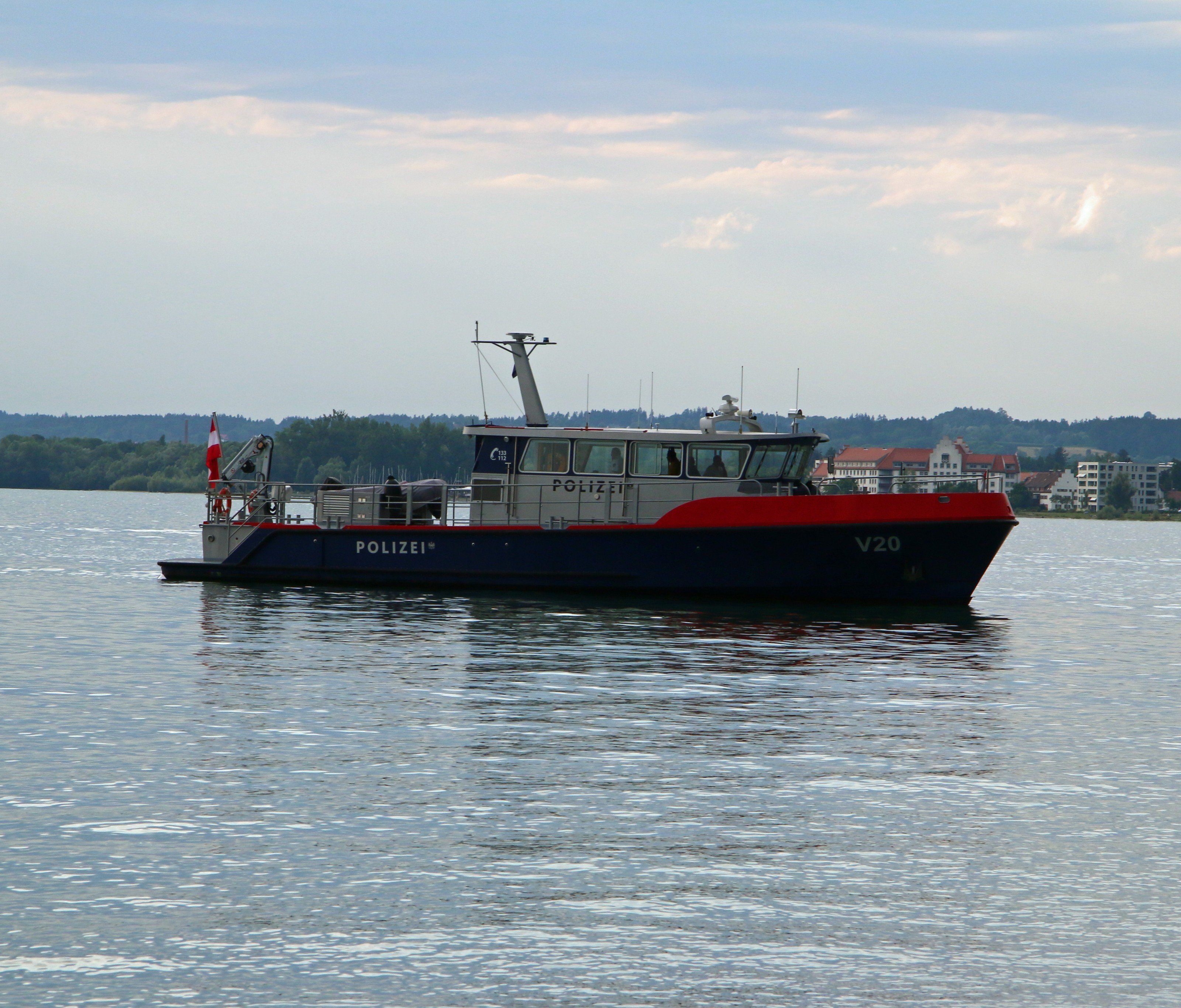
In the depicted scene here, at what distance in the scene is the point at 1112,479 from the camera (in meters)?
182

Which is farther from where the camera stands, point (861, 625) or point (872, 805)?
point (861, 625)

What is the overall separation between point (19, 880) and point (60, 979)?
146cm

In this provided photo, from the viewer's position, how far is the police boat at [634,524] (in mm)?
21484

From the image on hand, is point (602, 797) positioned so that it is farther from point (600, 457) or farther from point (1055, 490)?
point (1055, 490)

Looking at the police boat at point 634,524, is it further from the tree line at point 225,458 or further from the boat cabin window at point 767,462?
the tree line at point 225,458

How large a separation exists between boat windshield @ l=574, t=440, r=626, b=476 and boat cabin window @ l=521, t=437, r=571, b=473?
17cm

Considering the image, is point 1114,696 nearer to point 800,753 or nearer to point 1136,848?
point 800,753

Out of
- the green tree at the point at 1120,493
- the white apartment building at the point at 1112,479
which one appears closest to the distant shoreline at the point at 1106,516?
the green tree at the point at 1120,493

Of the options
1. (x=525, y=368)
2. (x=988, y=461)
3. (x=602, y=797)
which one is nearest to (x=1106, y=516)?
(x=988, y=461)

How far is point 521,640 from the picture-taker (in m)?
18.4

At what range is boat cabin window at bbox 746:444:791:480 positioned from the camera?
22641 millimetres

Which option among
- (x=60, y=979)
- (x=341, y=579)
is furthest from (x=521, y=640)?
(x=60, y=979)

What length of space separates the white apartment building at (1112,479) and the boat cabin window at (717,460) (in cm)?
17131

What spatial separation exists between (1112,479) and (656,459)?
173191mm
